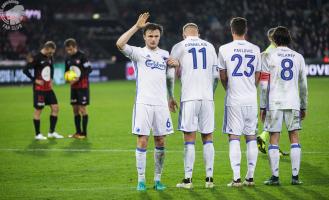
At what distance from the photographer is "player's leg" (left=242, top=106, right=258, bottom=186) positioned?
1044cm

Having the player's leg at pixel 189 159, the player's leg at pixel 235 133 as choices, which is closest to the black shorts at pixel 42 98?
the player's leg at pixel 189 159

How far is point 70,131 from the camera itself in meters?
18.8

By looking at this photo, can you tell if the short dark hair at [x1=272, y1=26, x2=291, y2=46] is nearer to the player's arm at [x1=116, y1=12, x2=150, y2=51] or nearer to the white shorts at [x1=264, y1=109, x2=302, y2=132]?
the white shorts at [x1=264, y1=109, x2=302, y2=132]

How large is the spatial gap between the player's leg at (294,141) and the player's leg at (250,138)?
0.59m

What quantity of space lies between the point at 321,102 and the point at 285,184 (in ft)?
49.2

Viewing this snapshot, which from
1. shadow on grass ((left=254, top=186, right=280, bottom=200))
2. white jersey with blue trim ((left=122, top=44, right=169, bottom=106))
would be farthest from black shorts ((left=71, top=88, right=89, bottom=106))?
shadow on grass ((left=254, top=186, right=280, bottom=200))

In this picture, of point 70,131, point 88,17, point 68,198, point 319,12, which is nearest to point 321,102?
point 70,131

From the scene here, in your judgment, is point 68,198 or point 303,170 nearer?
point 68,198

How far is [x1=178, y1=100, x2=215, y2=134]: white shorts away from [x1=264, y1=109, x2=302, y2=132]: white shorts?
38.3 inches

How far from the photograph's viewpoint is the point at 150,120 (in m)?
10.2

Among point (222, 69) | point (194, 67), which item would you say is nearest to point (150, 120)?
point (194, 67)

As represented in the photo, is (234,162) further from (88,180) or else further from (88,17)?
(88,17)

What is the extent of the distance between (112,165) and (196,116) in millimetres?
3034

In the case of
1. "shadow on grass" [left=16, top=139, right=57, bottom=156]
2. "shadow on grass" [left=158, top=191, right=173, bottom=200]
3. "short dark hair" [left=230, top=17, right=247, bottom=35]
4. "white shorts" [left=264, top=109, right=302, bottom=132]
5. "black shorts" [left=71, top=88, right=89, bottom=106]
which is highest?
"short dark hair" [left=230, top=17, right=247, bottom=35]
